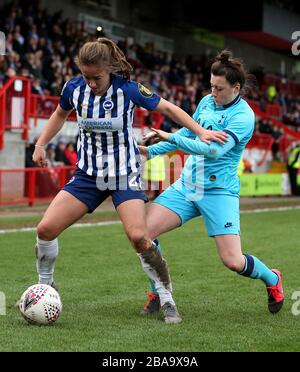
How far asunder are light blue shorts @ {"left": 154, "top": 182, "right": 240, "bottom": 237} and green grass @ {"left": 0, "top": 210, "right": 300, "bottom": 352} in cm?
75

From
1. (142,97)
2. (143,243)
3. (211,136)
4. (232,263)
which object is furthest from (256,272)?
(142,97)

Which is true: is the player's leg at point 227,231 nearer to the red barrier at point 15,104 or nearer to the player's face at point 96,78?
the player's face at point 96,78

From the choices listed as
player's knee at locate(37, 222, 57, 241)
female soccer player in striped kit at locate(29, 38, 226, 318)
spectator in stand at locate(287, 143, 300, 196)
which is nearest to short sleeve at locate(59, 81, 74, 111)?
female soccer player in striped kit at locate(29, 38, 226, 318)

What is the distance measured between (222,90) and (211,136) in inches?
22.6

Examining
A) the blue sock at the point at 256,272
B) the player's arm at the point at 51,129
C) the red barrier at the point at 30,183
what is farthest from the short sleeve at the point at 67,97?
the red barrier at the point at 30,183

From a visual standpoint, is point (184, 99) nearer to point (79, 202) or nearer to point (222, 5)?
point (222, 5)

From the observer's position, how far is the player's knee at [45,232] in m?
6.20

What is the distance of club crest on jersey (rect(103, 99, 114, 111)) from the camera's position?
19.7 ft

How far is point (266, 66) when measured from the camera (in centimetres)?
4222

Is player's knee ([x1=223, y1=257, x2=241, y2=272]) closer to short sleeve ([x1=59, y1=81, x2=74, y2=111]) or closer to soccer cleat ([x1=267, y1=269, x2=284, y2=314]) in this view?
soccer cleat ([x1=267, y1=269, x2=284, y2=314])

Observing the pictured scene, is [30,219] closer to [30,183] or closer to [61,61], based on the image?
[30,183]

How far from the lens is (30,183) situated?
1752 centimetres

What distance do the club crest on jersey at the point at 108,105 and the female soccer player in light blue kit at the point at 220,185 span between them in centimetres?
56

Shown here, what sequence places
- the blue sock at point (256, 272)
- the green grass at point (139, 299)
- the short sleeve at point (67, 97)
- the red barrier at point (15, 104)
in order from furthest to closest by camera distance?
the red barrier at point (15, 104) < the blue sock at point (256, 272) < the short sleeve at point (67, 97) < the green grass at point (139, 299)
